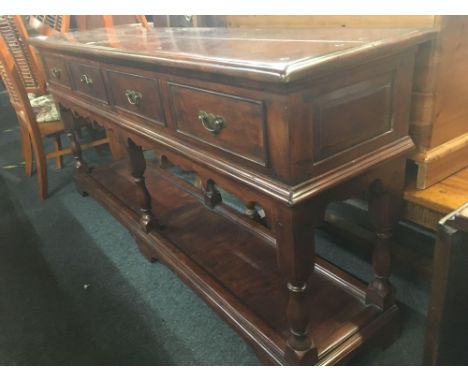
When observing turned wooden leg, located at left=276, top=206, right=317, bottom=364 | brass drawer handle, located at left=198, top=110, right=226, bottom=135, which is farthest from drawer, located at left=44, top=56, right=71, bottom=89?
turned wooden leg, located at left=276, top=206, right=317, bottom=364

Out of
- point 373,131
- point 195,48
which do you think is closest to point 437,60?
point 373,131

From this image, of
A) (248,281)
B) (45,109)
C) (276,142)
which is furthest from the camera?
(45,109)

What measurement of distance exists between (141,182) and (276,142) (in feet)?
3.13

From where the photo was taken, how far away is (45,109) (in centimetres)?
247

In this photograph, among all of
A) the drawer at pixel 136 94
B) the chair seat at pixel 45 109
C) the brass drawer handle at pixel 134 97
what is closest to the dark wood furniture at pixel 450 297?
the drawer at pixel 136 94

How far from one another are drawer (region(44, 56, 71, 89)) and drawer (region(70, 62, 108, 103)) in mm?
88

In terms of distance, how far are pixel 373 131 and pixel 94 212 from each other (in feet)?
5.61

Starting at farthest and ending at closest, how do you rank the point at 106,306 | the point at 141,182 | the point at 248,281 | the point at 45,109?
the point at 45,109
the point at 141,182
the point at 106,306
the point at 248,281

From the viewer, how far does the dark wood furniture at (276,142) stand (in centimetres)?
81

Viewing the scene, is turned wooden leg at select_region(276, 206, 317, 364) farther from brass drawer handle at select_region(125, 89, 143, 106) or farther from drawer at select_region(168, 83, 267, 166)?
brass drawer handle at select_region(125, 89, 143, 106)

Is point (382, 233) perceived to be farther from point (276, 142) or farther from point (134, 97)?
point (134, 97)

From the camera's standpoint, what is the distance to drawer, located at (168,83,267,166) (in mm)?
849

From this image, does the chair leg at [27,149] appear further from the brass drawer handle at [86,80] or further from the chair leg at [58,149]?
the brass drawer handle at [86,80]


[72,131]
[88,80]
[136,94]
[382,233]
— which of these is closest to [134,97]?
[136,94]
